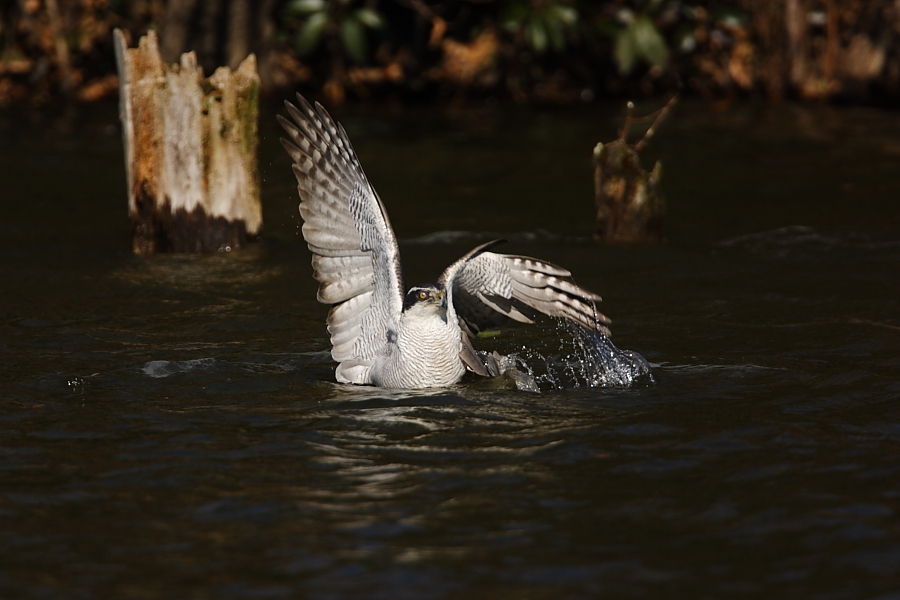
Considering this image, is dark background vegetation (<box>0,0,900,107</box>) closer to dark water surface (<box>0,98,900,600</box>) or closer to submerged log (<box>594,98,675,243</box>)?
dark water surface (<box>0,98,900,600</box>)

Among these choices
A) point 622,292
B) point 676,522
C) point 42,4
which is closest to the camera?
point 676,522

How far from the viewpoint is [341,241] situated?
581 centimetres

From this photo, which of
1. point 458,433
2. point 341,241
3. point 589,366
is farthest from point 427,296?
point 589,366

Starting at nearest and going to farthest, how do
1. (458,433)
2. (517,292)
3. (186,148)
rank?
(458,433) → (517,292) → (186,148)

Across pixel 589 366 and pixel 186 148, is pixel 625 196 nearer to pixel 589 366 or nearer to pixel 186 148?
pixel 589 366

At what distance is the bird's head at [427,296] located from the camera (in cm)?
518

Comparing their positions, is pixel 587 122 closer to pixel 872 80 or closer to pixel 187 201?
pixel 872 80

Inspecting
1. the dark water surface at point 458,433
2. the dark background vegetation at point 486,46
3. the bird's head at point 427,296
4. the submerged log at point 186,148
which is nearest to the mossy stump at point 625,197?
the dark water surface at point 458,433

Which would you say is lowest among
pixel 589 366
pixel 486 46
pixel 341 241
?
pixel 589 366

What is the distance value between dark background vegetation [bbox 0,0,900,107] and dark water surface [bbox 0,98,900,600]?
16.6ft

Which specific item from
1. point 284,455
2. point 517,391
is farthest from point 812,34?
point 284,455

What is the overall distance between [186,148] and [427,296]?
3.59 meters

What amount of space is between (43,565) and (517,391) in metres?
2.59

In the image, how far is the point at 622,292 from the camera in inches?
296
